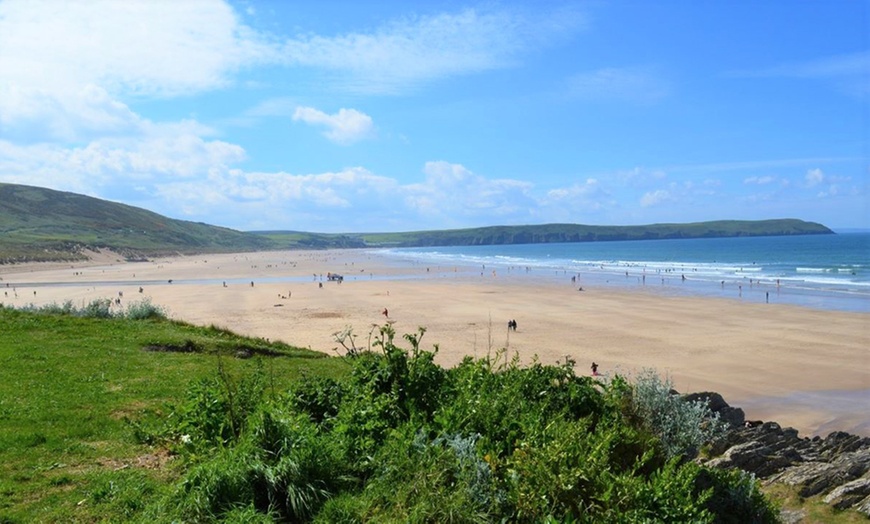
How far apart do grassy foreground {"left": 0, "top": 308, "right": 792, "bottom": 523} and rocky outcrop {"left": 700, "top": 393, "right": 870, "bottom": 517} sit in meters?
1.84

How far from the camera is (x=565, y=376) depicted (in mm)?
7352

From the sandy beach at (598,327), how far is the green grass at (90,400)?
2.83 meters

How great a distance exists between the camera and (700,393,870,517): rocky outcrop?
9.58 m

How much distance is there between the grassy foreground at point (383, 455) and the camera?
5039 millimetres

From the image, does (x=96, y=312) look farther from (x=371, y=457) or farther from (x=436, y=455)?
(x=436, y=455)

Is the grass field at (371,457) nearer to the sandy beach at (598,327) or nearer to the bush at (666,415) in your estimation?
the bush at (666,415)

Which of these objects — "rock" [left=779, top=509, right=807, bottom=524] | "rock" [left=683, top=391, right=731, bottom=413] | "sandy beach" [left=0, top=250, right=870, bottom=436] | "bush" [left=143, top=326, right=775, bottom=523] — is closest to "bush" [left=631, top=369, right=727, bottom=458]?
"bush" [left=143, top=326, right=775, bottom=523]

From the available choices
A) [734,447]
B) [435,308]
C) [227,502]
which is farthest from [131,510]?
[435,308]

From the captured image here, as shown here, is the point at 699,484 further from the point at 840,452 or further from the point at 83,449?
the point at 840,452

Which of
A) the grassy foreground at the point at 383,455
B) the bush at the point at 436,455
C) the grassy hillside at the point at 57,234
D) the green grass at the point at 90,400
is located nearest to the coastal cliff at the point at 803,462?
the grassy foreground at the point at 383,455

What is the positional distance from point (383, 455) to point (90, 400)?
6506 millimetres

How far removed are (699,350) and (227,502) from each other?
2712 cm

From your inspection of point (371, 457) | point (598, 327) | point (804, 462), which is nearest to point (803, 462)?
point (804, 462)

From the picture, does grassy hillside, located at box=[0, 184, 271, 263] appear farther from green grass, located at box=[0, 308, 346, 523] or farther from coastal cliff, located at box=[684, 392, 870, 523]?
coastal cliff, located at box=[684, 392, 870, 523]
